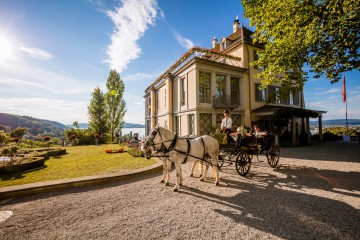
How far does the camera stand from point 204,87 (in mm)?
16656

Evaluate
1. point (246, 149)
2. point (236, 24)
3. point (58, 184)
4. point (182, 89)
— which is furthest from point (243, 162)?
point (236, 24)

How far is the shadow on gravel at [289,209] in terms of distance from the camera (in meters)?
3.03

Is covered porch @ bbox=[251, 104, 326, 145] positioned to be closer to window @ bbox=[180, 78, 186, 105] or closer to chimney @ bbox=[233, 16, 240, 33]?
window @ bbox=[180, 78, 186, 105]

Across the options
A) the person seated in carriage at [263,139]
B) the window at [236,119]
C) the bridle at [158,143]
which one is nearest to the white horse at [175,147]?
the bridle at [158,143]

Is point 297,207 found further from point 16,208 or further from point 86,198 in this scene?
point 16,208

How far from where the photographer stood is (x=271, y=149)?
7.84 metres

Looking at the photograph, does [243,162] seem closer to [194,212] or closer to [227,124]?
[227,124]

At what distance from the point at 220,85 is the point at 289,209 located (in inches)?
597

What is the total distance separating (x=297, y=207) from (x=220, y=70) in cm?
1534

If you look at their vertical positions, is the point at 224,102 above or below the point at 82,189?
above

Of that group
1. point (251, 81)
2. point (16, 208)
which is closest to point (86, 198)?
point (16, 208)

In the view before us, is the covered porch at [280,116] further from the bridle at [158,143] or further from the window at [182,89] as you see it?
the bridle at [158,143]

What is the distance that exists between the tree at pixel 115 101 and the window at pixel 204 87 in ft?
58.4

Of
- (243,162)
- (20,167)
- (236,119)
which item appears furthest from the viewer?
(236,119)
